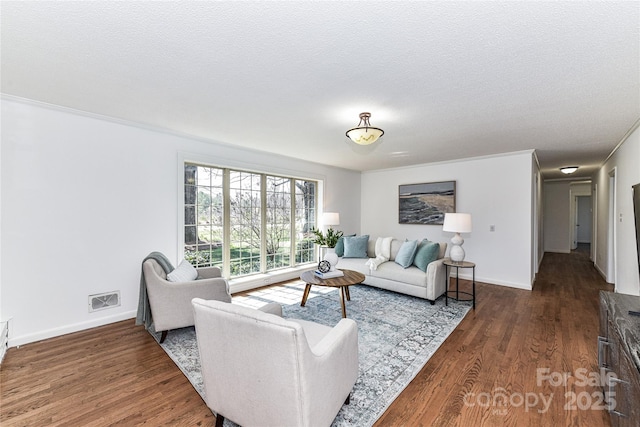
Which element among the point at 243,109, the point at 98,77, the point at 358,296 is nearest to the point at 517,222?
the point at 358,296

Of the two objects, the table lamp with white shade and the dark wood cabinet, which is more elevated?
the table lamp with white shade

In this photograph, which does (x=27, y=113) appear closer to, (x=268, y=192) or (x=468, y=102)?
(x=268, y=192)

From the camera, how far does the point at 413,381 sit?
2.13 meters

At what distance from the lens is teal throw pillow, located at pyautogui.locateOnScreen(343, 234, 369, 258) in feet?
16.3

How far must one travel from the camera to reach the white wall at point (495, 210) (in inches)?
182

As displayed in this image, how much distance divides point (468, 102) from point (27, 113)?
14.3 feet

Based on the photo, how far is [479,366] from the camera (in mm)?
2314

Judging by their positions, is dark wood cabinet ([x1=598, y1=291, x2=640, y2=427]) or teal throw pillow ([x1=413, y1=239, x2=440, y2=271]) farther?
teal throw pillow ([x1=413, y1=239, x2=440, y2=271])

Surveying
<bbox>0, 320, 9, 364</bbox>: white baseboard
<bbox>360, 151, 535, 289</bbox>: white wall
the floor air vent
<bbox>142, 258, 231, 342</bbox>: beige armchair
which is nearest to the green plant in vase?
<bbox>360, 151, 535, 289</bbox>: white wall

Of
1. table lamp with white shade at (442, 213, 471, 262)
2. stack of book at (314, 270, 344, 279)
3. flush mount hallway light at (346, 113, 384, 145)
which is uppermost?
flush mount hallway light at (346, 113, 384, 145)

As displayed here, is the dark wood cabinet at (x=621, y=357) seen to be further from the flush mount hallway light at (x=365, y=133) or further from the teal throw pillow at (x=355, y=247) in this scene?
the teal throw pillow at (x=355, y=247)

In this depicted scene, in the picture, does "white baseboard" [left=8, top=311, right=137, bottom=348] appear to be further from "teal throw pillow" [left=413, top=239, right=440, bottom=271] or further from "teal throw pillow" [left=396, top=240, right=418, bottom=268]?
"teal throw pillow" [left=413, top=239, right=440, bottom=271]

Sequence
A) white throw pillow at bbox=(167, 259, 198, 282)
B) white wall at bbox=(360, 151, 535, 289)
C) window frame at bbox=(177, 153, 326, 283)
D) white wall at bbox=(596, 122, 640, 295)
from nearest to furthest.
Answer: white throw pillow at bbox=(167, 259, 198, 282)
white wall at bbox=(596, 122, 640, 295)
window frame at bbox=(177, 153, 326, 283)
white wall at bbox=(360, 151, 535, 289)

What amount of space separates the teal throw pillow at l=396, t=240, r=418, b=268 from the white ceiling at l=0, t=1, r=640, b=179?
5.94 ft
